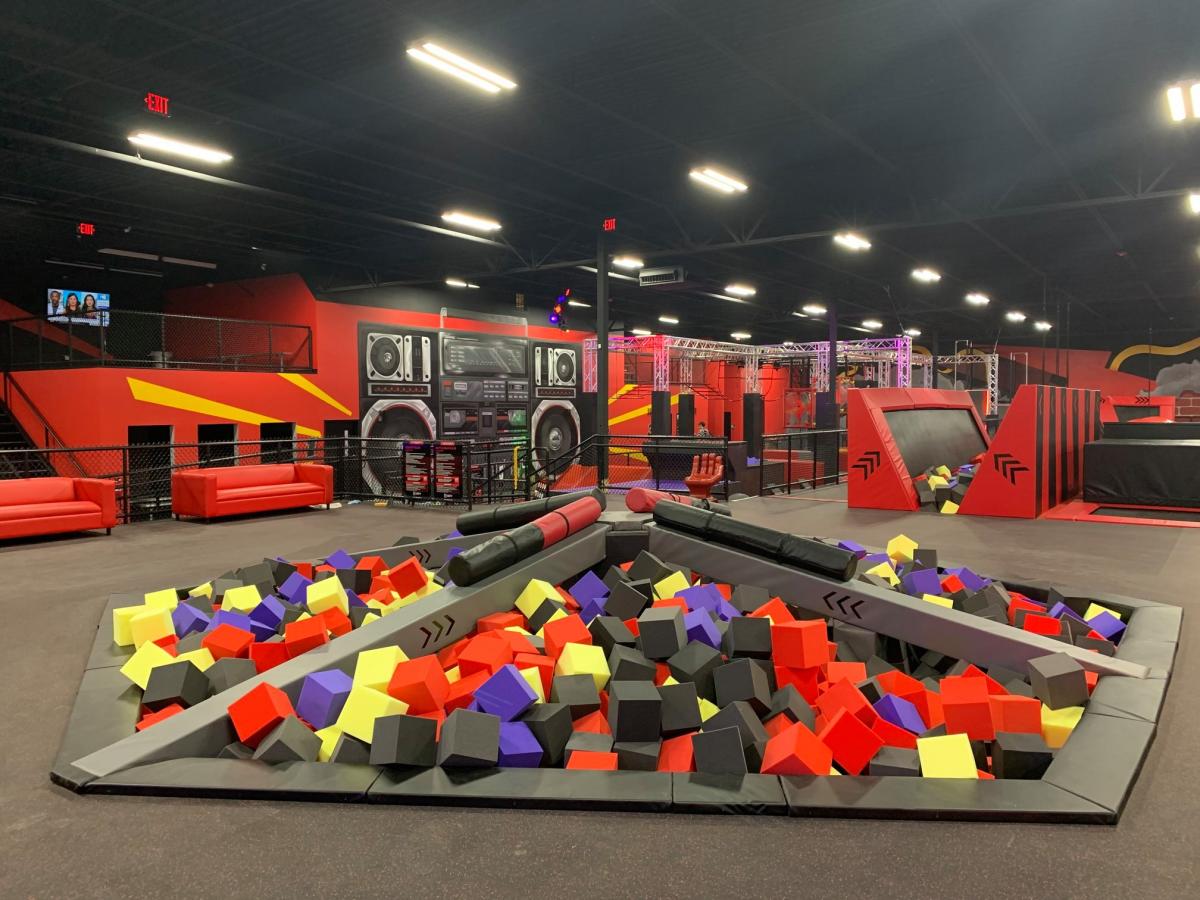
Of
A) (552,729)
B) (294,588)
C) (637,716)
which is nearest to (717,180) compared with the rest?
(294,588)

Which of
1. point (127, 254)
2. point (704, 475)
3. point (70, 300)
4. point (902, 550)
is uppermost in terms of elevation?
point (127, 254)

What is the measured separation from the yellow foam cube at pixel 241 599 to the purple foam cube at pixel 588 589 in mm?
1706

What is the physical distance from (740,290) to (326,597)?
1861cm

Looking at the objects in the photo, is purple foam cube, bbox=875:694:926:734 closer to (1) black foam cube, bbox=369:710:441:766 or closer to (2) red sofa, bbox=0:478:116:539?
(1) black foam cube, bbox=369:710:441:766

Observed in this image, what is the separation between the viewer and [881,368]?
21.4 metres

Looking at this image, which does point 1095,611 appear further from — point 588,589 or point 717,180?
point 717,180

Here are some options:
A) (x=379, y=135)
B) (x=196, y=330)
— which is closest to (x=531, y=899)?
(x=379, y=135)

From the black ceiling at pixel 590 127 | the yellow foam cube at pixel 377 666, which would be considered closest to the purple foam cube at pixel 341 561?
the yellow foam cube at pixel 377 666

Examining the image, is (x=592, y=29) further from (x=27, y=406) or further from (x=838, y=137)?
(x=27, y=406)

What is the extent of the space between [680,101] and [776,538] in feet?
19.1

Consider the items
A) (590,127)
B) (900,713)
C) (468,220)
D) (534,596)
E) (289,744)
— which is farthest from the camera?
(468,220)

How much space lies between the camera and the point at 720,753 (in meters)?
2.24

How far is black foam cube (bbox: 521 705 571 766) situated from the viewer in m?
2.39

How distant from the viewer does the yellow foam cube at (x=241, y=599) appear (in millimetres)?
4043
